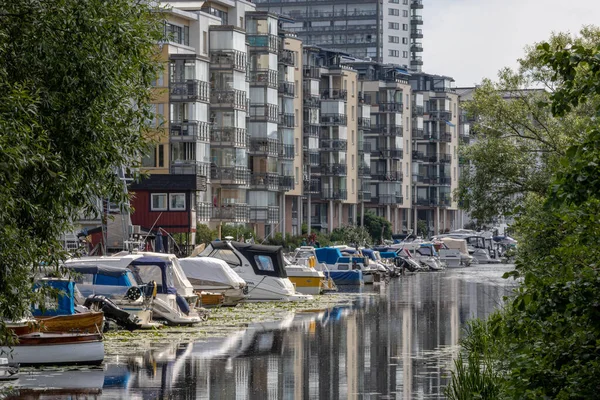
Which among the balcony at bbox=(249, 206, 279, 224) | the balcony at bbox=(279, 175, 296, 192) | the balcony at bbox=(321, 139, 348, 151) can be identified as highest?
the balcony at bbox=(321, 139, 348, 151)

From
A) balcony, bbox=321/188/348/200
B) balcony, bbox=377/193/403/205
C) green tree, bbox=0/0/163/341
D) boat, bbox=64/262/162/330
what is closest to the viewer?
green tree, bbox=0/0/163/341

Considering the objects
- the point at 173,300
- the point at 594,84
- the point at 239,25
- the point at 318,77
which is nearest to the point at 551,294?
the point at 594,84

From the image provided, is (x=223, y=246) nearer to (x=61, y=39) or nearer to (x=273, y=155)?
(x=61, y=39)

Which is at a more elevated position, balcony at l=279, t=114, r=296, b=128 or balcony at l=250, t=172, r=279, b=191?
balcony at l=279, t=114, r=296, b=128

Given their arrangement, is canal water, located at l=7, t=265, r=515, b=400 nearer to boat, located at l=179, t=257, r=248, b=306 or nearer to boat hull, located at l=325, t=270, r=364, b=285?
boat, located at l=179, t=257, r=248, b=306

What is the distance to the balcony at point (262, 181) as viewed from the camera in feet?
422

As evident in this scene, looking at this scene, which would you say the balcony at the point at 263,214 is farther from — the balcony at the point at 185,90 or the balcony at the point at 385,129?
the balcony at the point at 385,129

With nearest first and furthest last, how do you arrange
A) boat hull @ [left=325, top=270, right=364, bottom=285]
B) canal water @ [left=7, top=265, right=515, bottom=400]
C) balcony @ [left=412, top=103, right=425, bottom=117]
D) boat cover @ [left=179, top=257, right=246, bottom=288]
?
canal water @ [left=7, top=265, right=515, bottom=400] < boat cover @ [left=179, top=257, right=246, bottom=288] < boat hull @ [left=325, top=270, right=364, bottom=285] < balcony @ [left=412, top=103, right=425, bottom=117]

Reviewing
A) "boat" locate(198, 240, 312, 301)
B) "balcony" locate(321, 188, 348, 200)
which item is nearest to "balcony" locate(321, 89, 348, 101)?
"balcony" locate(321, 188, 348, 200)

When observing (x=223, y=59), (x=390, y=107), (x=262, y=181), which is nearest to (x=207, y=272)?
(x=223, y=59)

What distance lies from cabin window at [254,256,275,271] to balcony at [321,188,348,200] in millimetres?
92465

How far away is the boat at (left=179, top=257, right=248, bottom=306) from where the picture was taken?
197ft

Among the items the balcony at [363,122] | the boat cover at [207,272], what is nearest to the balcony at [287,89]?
the balcony at [363,122]

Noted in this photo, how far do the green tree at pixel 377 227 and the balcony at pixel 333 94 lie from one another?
16.6 meters
